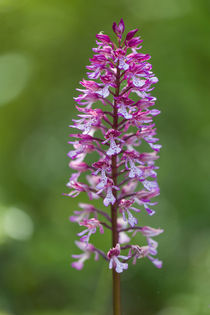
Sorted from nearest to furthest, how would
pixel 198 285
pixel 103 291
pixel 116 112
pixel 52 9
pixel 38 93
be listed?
pixel 116 112, pixel 198 285, pixel 103 291, pixel 52 9, pixel 38 93

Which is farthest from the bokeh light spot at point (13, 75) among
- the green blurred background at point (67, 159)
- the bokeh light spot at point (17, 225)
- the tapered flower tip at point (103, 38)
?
the tapered flower tip at point (103, 38)

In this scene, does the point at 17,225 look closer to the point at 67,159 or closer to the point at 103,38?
the point at 67,159

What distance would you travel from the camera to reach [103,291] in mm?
4809

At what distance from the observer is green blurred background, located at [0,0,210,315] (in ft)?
16.0

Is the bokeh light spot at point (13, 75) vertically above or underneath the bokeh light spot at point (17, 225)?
above

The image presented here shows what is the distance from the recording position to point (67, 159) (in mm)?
7395

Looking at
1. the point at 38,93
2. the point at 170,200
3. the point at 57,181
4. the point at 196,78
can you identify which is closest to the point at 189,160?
the point at 170,200

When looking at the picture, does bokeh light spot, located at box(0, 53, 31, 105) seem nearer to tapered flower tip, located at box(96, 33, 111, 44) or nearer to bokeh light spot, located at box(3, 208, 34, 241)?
bokeh light spot, located at box(3, 208, 34, 241)

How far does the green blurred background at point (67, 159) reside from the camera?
4.89 m

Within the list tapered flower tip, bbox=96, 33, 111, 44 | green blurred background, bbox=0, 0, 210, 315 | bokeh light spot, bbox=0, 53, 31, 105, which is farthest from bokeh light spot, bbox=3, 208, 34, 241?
tapered flower tip, bbox=96, 33, 111, 44

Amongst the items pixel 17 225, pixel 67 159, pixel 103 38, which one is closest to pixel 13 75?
pixel 67 159

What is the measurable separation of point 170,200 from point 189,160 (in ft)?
3.57

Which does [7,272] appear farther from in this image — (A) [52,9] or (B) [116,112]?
(A) [52,9]

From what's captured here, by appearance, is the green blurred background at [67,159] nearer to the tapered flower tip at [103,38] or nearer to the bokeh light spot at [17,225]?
the bokeh light spot at [17,225]
